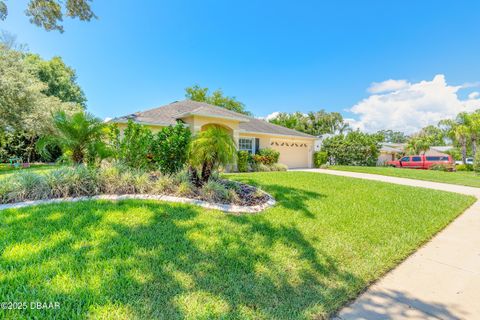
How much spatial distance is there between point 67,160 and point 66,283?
19.6 feet

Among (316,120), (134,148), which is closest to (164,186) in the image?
(134,148)

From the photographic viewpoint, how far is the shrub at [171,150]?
6.29 metres

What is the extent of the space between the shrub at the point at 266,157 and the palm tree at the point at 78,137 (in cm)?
1043

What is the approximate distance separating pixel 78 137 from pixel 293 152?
16640mm

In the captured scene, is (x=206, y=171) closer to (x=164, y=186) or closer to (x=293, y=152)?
(x=164, y=186)

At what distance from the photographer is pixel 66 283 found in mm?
2223

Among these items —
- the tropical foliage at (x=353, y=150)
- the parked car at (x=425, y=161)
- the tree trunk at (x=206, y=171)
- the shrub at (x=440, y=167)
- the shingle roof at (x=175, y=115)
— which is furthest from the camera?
the tropical foliage at (x=353, y=150)

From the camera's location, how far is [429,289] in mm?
2785

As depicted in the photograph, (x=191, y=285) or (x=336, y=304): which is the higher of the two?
(x=191, y=285)

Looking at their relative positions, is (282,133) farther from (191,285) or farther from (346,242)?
(191,285)

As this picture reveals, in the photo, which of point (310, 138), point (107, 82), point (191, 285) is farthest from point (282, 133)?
point (191, 285)

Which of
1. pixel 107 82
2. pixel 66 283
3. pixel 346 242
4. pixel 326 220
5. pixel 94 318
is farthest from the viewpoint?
pixel 107 82

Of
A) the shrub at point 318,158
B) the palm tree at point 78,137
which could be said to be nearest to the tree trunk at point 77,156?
the palm tree at point 78,137

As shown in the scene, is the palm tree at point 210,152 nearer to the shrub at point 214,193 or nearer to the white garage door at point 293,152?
the shrub at point 214,193
